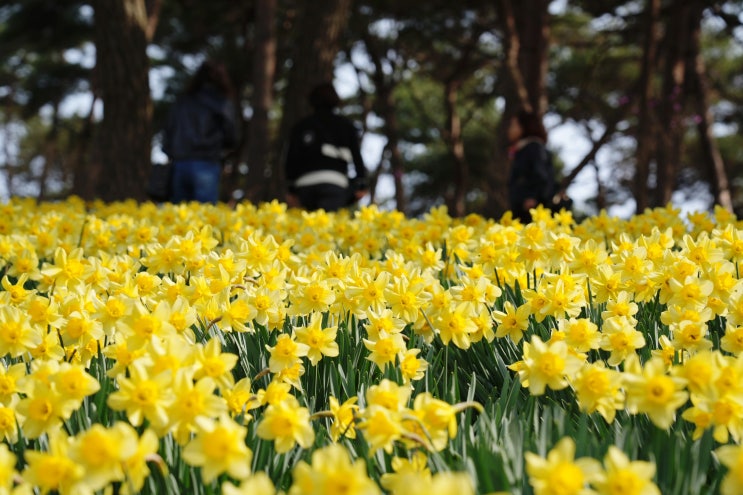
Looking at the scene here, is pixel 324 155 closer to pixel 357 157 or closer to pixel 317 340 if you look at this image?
pixel 357 157

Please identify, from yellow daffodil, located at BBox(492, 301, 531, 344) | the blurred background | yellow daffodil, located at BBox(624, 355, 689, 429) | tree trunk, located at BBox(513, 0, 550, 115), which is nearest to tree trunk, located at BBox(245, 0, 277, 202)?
the blurred background

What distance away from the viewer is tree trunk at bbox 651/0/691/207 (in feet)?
36.3

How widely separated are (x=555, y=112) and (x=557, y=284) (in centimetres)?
1689

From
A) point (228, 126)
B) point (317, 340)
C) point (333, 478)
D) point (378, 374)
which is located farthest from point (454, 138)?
point (333, 478)

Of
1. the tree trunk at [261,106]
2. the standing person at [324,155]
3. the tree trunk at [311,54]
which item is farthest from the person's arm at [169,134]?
the tree trunk at [261,106]

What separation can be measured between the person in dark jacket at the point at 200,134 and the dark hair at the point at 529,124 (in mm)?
2506

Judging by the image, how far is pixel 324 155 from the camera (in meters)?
6.27

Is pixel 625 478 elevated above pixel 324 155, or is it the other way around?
pixel 324 155

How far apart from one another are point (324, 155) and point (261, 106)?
13.4 feet

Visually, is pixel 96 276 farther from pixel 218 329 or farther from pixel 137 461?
pixel 137 461

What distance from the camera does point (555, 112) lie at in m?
18.3

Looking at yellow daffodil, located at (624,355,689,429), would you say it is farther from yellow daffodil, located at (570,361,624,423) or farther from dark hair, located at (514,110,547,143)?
dark hair, located at (514,110,547,143)

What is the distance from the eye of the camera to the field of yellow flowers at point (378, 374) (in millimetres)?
1290

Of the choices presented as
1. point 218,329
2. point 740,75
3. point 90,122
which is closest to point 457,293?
point 218,329
